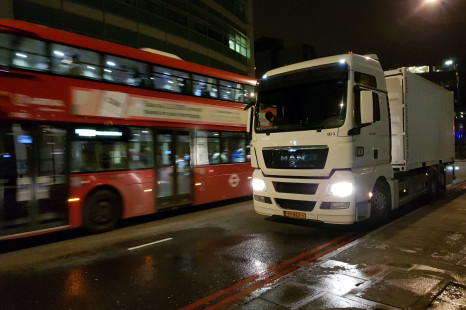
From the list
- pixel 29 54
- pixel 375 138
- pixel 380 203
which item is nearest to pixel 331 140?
pixel 375 138

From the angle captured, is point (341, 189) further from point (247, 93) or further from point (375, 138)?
point (247, 93)

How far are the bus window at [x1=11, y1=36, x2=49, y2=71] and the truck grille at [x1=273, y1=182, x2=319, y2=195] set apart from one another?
206 inches

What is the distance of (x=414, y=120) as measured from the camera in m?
9.13

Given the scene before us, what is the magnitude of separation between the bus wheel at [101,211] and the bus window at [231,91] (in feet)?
15.7

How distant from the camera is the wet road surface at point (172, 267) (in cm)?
438

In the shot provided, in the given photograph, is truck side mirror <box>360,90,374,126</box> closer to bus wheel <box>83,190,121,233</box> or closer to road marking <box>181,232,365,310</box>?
road marking <box>181,232,365,310</box>

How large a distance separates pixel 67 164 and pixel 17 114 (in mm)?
1378

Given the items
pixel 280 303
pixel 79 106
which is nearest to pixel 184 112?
pixel 79 106

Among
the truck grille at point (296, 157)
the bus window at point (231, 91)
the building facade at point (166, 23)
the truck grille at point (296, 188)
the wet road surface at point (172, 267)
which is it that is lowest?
the wet road surface at point (172, 267)

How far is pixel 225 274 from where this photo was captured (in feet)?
16.8

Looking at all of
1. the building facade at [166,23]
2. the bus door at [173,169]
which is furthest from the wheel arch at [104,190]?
the building facade at [166,23]

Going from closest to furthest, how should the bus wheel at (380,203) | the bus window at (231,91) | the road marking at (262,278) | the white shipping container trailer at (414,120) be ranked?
the road marking at (262,278), the bus wheel at (380,203), the white shipping container trailer at (414,120), the bus window at (231,91)

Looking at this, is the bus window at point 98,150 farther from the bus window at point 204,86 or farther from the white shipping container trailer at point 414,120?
the white shipping container trailer at point 414,120

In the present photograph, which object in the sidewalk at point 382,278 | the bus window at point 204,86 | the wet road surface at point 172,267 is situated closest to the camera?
the sidewalk at point 382,278
